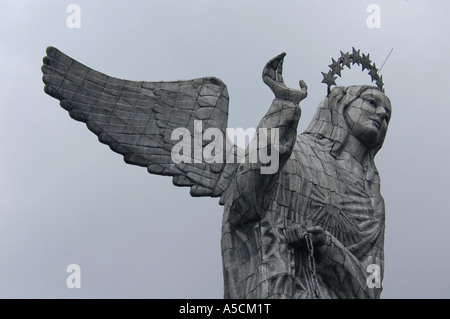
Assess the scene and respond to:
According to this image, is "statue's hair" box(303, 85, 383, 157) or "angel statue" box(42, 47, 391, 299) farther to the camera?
"statue's hair" box(303, 85, 383, 157)

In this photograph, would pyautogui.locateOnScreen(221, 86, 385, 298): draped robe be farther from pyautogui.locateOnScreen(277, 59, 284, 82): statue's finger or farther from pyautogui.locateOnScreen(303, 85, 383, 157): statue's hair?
pyautogui.locateOnScreen(303, 85, 383, 157): statue's hair

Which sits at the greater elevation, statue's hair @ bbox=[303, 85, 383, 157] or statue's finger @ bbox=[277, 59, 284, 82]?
statue's finger @ bbox=[277, 59, 284, 82]

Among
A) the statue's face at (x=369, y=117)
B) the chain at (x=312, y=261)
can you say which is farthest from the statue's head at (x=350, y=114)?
the chain at (x=312, y=261)

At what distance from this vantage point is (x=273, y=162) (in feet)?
67.4

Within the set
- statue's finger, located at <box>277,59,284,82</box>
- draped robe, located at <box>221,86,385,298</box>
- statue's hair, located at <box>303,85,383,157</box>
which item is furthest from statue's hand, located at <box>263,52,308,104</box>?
statue's hair, located at <box>303,85,383,157</box>

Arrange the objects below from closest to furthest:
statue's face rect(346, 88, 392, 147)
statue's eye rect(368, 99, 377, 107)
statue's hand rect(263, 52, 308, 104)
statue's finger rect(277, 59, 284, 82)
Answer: statue's hand rect(263, 52, 308, 104)
statue's finger rect(277, 59, 284, 82)
statue's face rect(346, 88, 392, 147)
statue's eye rect(368, 99, 377, 107)

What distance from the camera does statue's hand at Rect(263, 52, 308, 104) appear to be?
20.8 m

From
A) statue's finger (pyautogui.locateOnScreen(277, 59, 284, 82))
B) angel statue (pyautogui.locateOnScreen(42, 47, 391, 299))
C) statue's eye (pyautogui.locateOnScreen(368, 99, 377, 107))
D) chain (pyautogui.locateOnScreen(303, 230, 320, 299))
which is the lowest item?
chain (pyautogui.locateOnScreen(303, 230, 320, 299))

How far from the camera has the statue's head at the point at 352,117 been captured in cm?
2272

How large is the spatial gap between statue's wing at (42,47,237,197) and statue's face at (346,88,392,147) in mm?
2092
